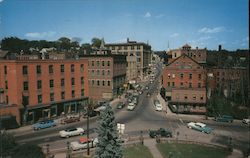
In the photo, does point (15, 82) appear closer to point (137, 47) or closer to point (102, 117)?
point (102, 117)

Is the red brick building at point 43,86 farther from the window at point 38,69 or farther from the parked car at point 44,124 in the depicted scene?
the parked car at point 44,124

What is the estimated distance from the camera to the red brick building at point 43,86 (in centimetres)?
2844

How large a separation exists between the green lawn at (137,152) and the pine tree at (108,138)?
448 centimetres

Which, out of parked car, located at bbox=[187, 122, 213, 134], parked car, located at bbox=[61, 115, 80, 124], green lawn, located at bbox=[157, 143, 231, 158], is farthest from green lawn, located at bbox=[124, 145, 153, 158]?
parked car, located at bbox=[61, 115, 80, 124]

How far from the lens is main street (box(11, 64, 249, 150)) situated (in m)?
24.8

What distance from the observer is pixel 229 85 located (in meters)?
45.1

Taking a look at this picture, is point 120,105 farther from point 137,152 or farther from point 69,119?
point 137,152

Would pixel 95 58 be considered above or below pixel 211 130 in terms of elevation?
above

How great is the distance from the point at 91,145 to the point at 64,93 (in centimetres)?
1151

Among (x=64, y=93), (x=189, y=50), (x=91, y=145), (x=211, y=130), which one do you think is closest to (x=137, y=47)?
(x=189, y=50)

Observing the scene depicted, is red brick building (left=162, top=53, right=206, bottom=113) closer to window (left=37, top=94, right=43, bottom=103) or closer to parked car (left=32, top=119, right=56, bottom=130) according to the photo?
parked car (left=32, top=119, right=56, bottom=130)

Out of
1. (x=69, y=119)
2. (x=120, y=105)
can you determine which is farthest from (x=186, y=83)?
(x=69, y=119)

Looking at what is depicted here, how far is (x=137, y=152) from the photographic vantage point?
69.5 feet

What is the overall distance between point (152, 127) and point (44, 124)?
38.9 feet
